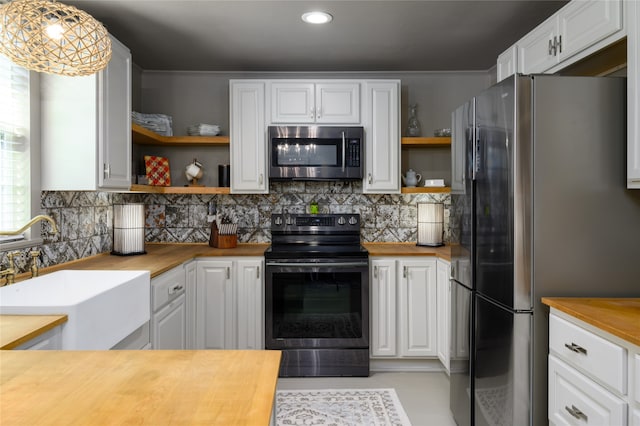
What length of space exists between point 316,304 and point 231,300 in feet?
2.12

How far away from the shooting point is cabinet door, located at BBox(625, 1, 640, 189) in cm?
156

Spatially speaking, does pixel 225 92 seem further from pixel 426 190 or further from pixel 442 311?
pixel 442 311

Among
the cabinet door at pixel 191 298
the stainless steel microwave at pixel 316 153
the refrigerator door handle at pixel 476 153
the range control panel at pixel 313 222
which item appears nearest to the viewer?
the refrigerator door handle at pixel 476 153

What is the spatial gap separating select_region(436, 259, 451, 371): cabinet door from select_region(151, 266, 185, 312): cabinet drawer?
1.85 meters

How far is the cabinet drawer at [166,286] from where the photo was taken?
2373 millimetres

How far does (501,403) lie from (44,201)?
8.53ft

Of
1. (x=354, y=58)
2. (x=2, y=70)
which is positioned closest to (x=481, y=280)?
(x=354, y=58)

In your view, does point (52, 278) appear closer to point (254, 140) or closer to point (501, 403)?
point (254, 140)

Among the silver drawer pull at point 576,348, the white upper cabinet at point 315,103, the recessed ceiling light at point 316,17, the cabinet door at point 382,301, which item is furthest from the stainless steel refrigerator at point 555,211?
the white upper cabinet at point 315,103

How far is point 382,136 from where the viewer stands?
3.37 m

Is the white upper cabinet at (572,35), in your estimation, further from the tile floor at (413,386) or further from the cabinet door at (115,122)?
the cabinet door at (115,122)

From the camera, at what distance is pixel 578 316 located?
1472 mm

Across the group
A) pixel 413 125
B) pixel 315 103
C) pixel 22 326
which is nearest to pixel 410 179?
pixel 413 125

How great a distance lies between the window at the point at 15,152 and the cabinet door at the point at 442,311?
2596 mm
